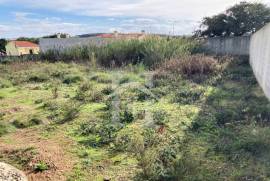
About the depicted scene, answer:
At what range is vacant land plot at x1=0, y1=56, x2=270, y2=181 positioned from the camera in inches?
160

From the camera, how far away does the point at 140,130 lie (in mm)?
5379

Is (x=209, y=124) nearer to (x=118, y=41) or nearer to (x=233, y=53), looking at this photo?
(x=118, y=41)

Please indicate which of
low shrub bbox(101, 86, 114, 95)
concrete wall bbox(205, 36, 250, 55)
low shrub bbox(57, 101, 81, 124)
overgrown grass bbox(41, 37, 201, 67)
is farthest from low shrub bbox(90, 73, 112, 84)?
concrete wall bbox(205, 36, 250, 55)

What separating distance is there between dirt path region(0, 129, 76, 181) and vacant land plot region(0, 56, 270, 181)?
0.04ft

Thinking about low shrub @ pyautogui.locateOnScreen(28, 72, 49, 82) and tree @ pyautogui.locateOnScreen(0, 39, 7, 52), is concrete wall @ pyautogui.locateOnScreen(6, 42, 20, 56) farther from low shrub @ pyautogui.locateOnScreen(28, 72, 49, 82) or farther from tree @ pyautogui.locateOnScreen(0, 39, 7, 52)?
low shrub @ pyautogui.locateOnScreen(28, 72, 49, 82)

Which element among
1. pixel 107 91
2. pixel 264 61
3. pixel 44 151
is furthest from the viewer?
pixel 107 91

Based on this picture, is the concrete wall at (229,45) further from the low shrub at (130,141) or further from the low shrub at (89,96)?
the low shrub at (130,141)

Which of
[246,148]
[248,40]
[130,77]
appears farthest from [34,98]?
[248,40]

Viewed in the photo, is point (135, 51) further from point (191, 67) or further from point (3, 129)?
point (3, 129)

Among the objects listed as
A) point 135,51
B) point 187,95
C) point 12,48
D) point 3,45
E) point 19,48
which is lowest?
point 19,48

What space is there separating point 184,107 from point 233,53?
11882mm

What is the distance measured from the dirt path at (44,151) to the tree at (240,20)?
54.2 feet

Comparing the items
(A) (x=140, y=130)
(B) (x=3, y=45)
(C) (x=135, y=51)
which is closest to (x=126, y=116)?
(A) (x=140, y=130)

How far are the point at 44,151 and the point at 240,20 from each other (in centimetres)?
1755
